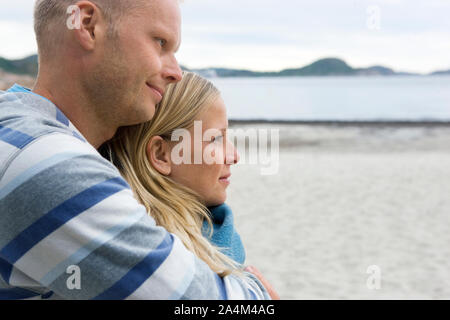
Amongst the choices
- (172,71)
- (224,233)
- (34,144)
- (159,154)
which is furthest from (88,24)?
(224,233)

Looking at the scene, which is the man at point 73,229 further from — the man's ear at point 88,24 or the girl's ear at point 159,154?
the girl's ear at point 159,154

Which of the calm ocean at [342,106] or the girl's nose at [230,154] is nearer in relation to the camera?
the girl's nose at [230,154]

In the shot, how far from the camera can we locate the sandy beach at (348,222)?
548 centimetres

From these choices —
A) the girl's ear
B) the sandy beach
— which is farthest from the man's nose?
the sandy beach

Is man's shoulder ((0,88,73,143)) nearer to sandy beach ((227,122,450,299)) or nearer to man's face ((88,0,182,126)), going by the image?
man's face ((88,0,182,126))

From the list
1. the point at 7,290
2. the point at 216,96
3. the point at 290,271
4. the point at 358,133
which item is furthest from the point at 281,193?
the point at 358,133

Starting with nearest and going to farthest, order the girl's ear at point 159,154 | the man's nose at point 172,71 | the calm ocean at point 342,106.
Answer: the man's nose at point 172,71 < the girl's ear at point 159,154 < the calm ocean at point 342,106

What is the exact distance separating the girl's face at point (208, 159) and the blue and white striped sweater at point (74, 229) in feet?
2.15

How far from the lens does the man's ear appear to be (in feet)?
4.43

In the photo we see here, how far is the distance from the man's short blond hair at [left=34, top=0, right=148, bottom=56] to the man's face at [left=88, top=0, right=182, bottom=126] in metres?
0.02

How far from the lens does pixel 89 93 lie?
1.42 m

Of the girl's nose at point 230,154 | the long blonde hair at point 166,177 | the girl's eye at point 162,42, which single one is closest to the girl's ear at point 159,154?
the long blonde hair at point 166,177
